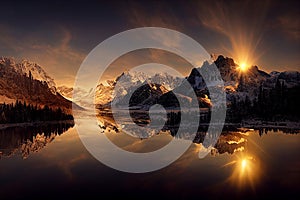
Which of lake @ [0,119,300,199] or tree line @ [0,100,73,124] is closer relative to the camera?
lake @ [0,119,300,199]

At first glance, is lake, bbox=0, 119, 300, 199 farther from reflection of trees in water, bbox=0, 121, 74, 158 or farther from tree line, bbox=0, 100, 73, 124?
tree line, bbox=0, 100, 73, 124

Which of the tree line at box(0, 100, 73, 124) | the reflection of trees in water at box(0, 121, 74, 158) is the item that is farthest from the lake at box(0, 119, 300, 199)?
the tree line at box(0, 100, 73, 124)

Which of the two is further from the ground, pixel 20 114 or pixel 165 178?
pixel 20 114

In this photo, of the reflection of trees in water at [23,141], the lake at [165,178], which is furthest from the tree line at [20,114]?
the lake at [165,178]

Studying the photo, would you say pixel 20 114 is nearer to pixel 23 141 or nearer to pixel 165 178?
pixel 23 141

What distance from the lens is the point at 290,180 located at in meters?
33.1

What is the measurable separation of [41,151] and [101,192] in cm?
3498

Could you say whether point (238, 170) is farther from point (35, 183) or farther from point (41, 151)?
point (41, 151)

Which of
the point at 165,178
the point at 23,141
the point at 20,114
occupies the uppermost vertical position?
the point at 20,114

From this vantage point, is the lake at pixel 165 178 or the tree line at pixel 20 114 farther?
the tree line at pixel 20 114

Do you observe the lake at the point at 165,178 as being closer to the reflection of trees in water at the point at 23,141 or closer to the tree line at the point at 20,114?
the reflection of trees in water at the point at 23,141

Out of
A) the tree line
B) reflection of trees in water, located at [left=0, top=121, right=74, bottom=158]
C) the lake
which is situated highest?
the tree line

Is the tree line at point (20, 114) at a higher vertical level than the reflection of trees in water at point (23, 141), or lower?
higher

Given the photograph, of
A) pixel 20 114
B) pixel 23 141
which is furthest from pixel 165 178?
pixel 20 114
